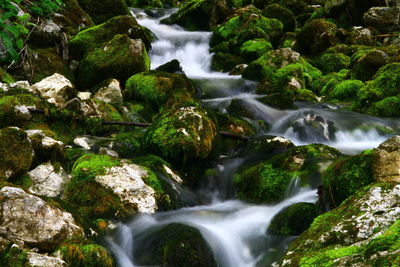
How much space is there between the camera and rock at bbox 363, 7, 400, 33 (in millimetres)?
18234

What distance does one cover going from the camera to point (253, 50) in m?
17.5

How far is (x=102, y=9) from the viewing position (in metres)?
19.0

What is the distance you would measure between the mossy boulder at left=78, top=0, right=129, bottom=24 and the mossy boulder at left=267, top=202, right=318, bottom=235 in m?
15.9

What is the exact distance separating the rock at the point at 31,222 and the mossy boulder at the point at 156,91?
6.70m

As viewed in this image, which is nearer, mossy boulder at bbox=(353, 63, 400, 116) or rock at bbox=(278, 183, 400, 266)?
rock at bbox=(278, 183, 400, 266)

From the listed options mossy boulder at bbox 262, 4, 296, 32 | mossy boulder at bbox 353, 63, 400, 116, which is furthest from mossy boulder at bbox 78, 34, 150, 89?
mossy boulder at bbox 262, 4, 296, 32

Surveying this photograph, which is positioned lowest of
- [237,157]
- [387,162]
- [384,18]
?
[237,157]

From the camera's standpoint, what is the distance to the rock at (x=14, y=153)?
5164 mm

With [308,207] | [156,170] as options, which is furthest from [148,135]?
[308,207]

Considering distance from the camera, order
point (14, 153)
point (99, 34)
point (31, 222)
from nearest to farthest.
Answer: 1. point (31, 222)
2. point (14, 153)
3. point (99, 34)

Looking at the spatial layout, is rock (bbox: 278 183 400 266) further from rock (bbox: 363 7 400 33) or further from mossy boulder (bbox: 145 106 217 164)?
rock (bbox: 363 7 400 33)

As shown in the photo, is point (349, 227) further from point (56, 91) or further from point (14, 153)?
point (56, 91)

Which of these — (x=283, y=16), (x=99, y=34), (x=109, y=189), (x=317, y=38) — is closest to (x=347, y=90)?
(x=317, y=38)

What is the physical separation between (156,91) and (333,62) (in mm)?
9024
